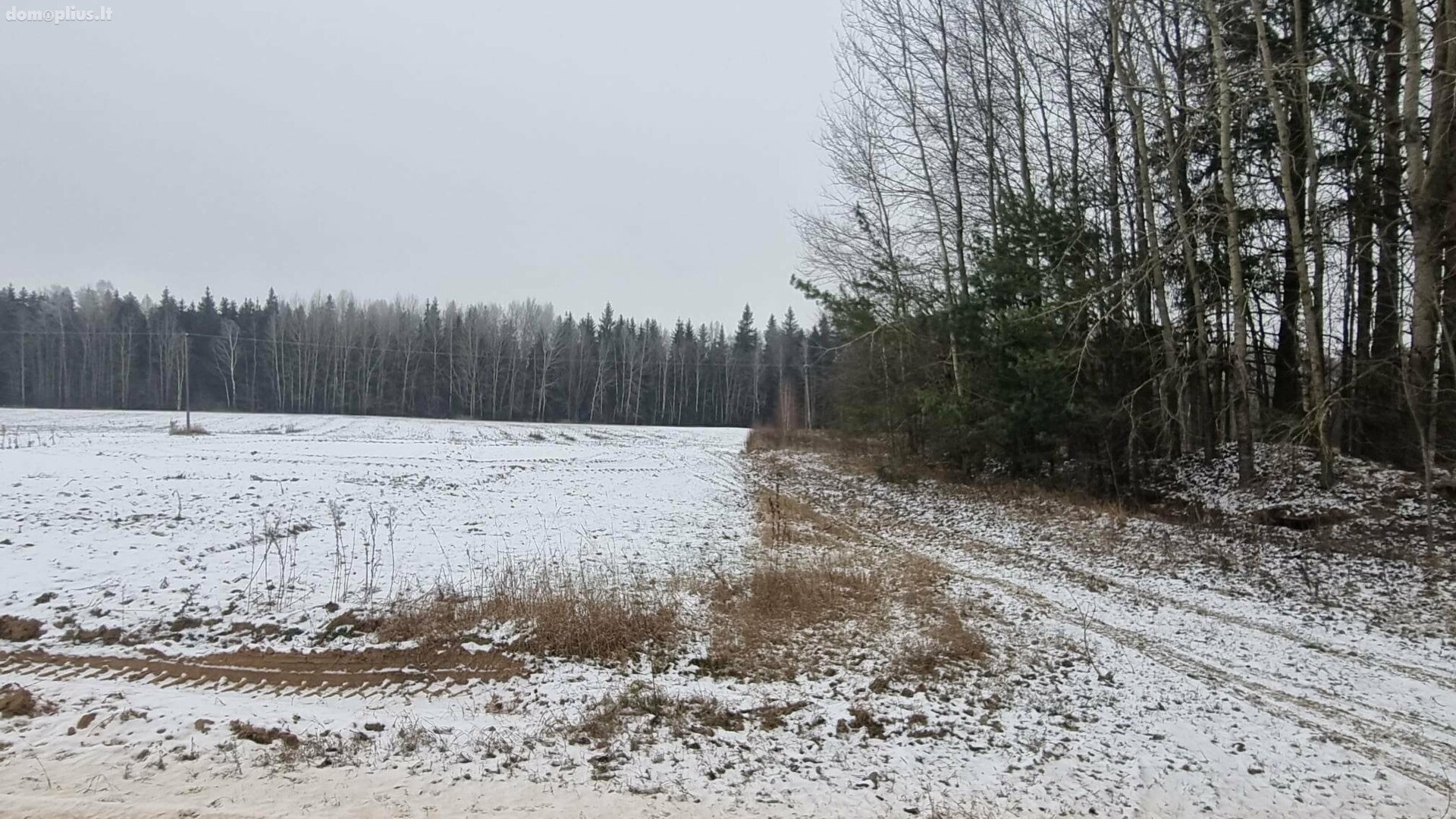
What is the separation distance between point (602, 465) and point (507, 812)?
21378mm

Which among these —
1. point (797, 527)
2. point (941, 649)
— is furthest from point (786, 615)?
point (797, 527)

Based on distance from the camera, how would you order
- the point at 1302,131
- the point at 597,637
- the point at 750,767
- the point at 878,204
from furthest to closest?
the point at 878,204 < the point at 1302,131 < the point at 597,637 < the point at 750,767

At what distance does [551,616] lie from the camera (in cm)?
706

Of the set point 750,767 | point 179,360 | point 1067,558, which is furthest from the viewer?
point 179,360

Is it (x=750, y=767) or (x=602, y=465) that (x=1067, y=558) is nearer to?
(x=750, y=767)

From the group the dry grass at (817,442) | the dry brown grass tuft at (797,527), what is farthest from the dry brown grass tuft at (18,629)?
the dry grass at (817,442)

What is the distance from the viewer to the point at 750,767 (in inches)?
177

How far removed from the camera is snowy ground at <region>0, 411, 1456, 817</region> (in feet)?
13.6

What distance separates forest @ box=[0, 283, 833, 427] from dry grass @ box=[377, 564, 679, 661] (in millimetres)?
55926

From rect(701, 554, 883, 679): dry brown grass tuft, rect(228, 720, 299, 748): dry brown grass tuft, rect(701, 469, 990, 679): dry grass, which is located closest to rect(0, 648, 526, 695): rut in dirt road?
rect(228, 720, 299, 748): dry brown grass tuft

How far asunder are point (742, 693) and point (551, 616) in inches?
90.4

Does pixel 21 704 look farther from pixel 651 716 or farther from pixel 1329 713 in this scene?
pixel 1329 713

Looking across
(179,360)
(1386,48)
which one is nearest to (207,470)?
(1386,48)

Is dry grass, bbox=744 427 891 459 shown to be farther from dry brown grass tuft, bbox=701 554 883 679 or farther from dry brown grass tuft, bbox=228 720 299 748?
dry brown grass tuft, bbox=228 720 299 748
